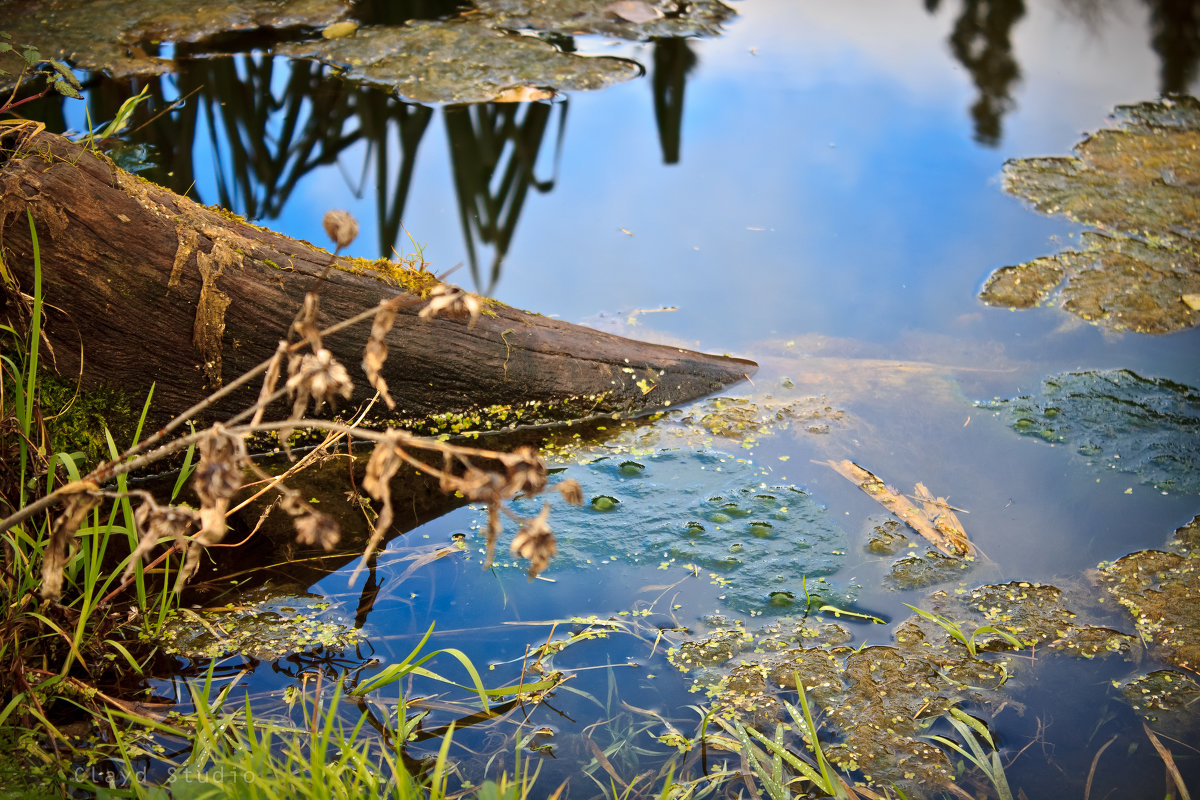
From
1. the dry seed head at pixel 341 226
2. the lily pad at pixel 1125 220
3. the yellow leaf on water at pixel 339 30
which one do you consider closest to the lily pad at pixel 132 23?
the yellow leaf on water at pixel 339 30

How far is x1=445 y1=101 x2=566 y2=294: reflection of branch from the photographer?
3893 mm

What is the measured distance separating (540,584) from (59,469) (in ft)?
4.09

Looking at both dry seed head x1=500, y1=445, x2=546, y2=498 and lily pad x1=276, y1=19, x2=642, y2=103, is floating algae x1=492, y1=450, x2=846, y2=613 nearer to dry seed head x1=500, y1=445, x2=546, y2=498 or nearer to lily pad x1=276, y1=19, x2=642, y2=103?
dry seed head x1=500, y1=445, x2=546, y2=498

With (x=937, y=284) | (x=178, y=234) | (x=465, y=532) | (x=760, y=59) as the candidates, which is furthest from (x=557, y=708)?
(x=760, y=59)

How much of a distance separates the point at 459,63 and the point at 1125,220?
3543 millimetres

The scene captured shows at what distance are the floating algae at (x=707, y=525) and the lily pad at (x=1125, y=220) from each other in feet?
5.03

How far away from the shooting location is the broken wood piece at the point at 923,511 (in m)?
2.41

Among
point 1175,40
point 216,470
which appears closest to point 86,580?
point 216,470

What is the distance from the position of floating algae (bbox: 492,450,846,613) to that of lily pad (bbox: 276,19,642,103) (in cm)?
290

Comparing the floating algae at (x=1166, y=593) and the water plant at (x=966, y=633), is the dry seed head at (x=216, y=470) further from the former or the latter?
the floating algae at (x=1166, y=593)

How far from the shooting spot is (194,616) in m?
2.08

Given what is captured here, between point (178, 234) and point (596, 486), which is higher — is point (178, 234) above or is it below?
above

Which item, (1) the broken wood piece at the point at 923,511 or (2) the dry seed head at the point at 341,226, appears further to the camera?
(1) the broken wood piece at the point at 923,511

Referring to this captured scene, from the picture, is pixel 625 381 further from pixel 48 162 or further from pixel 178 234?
pixel 48 162
